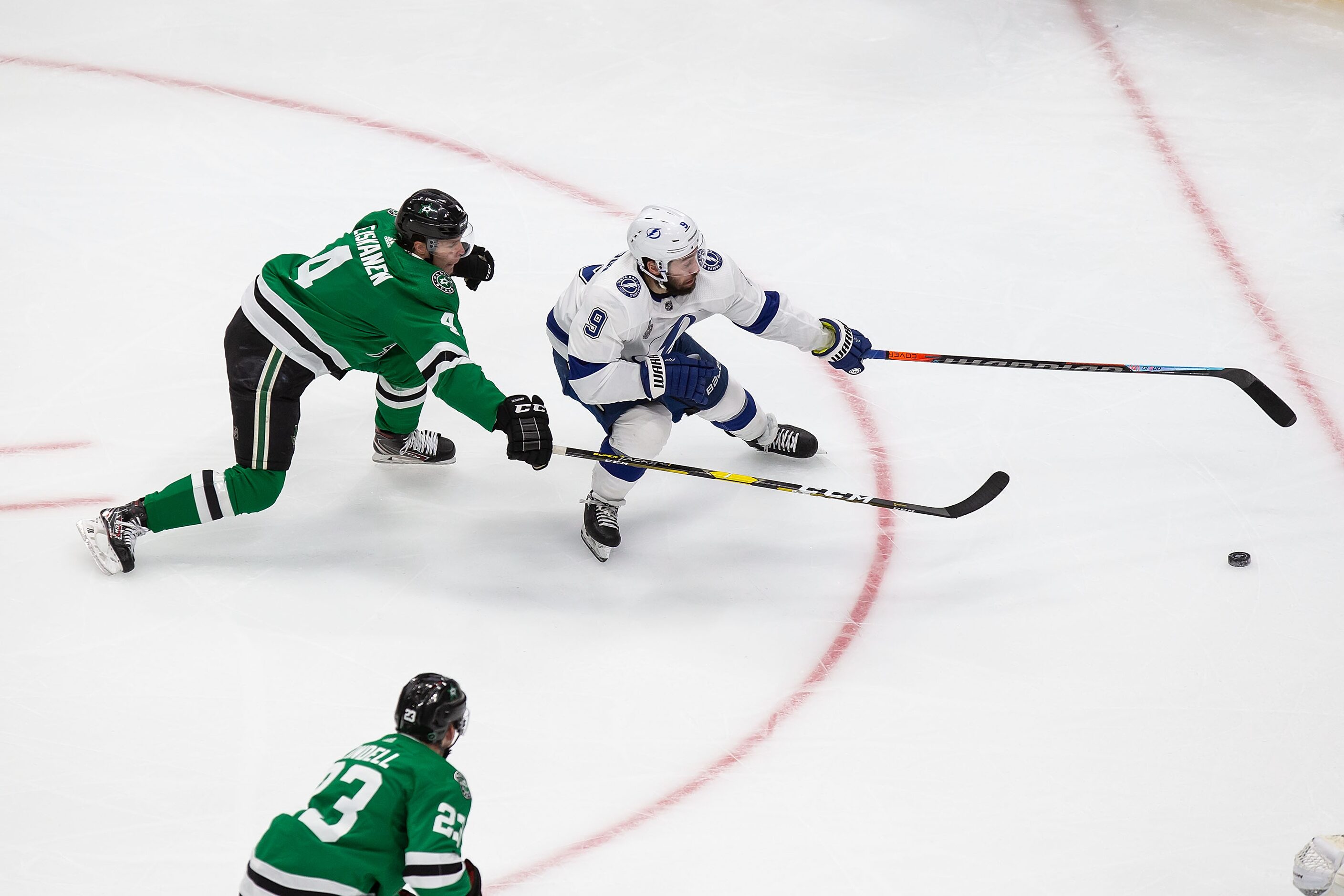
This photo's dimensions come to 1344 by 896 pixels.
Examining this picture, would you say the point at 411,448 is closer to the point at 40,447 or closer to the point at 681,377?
the point at 681,377

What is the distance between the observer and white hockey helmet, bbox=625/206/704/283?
3.30 metres

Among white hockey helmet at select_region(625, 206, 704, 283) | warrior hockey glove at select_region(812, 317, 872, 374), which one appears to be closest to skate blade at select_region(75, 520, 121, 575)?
white hockey helmet at select_region(625, 206, 704, 283)

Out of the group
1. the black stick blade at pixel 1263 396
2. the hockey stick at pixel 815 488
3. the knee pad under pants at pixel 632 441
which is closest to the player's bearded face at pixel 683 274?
the knee pad under pants at pixel 632 441

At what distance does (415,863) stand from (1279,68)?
17.3 ft

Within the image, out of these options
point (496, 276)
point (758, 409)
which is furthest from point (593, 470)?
point (496, 276)

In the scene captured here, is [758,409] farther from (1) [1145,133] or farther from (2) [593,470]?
(1) [1145,133]

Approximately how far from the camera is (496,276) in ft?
15.5

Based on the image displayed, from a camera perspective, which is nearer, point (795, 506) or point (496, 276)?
point (795, 506)

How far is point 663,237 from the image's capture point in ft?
10.8

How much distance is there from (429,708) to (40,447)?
2149 millimetres

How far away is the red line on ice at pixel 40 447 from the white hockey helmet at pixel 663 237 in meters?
1.79

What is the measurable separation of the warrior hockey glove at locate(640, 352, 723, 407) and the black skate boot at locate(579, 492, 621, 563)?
1.13 ft

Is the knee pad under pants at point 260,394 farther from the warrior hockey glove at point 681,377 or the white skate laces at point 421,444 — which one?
the warrior hockey glove at point 681,377

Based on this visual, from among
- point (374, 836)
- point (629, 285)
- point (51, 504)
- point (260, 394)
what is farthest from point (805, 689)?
point (51, 504)
